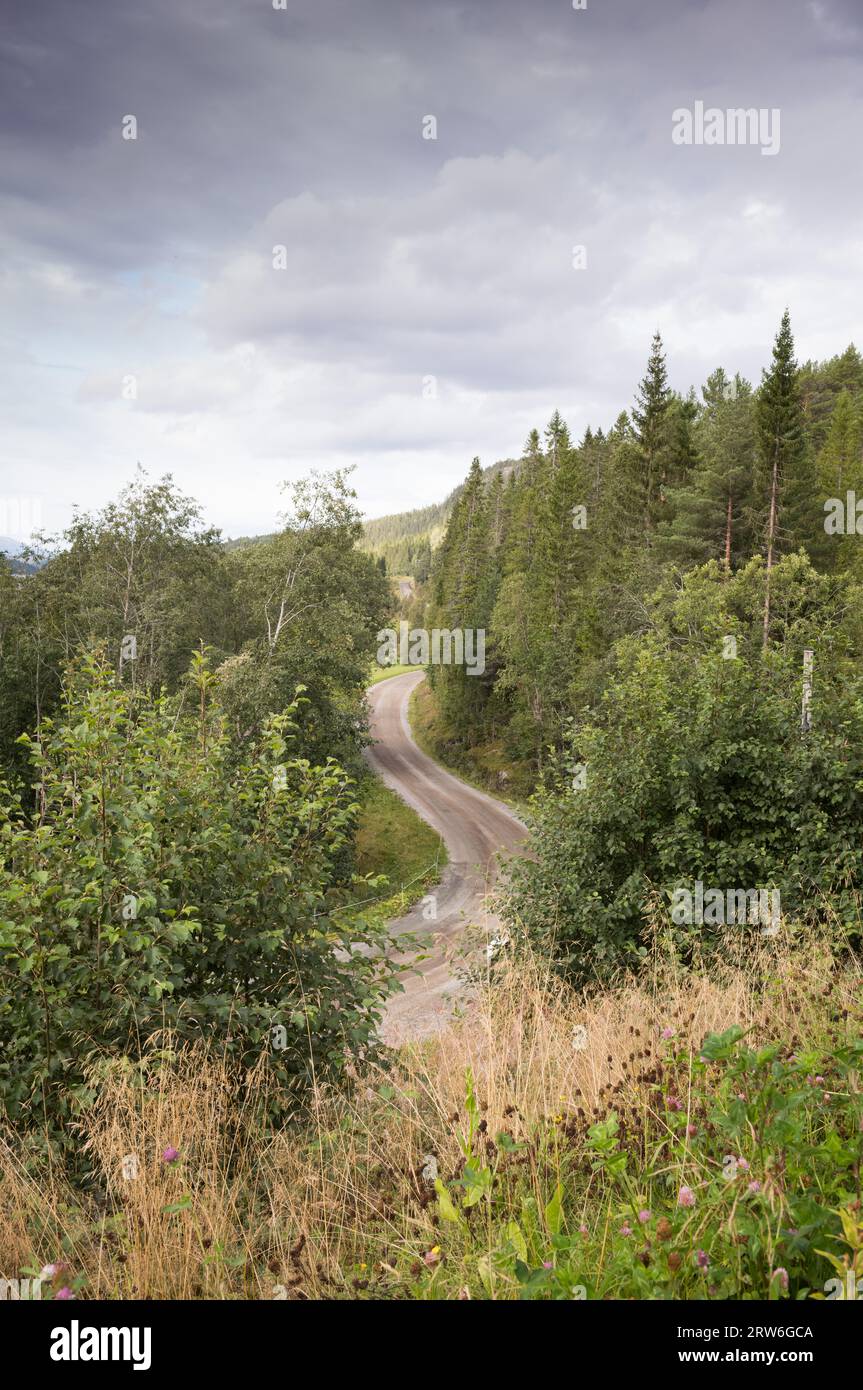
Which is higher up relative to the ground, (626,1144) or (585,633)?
(585,633)

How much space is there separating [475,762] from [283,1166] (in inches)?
1775

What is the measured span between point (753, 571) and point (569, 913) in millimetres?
21114

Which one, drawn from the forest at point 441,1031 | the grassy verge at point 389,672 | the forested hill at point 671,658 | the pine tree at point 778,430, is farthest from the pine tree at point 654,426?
the grassy verge at point 389,672

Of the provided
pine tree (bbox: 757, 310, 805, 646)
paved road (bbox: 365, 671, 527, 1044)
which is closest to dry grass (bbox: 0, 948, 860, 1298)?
paved road (bbox: 365, 671, 527, 1044)

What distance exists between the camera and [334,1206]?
3.26 metres

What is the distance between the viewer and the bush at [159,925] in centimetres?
429

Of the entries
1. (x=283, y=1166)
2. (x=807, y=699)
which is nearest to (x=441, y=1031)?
(x=283, y=1166)

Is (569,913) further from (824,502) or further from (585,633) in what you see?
(824,502)

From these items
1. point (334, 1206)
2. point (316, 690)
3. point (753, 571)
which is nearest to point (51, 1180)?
point (334, 1206)

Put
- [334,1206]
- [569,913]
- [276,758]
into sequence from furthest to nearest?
1. [569,913]
2. [276,758]
3. [334,1206]

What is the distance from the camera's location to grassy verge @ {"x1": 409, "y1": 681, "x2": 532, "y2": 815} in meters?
42.7

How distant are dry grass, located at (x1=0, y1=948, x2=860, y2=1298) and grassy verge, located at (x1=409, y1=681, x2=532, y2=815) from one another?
30.7 m

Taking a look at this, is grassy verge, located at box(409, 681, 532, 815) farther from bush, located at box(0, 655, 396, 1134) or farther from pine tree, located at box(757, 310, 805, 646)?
bush, located at box(0, 655, 396, 1134)

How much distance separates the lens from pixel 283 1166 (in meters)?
3.90
